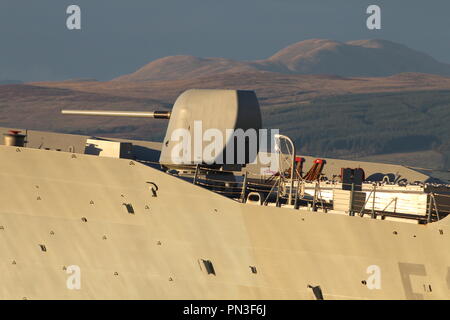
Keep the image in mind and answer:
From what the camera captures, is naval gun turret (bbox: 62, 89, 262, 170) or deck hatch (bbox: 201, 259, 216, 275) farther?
naval gun turret (bbox: 62, 89, 262, 170)

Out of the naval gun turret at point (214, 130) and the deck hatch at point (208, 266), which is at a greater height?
the naval gun turret at point (214, 130)

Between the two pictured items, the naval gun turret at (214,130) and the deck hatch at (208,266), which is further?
the naval gun turret at (214,130)

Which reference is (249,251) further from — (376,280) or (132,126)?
(132,126)

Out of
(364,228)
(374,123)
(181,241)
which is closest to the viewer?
(364,228)

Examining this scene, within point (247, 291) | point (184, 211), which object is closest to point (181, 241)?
point (184, 211)

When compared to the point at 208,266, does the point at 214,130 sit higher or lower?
higher

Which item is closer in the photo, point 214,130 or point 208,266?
point 208,266

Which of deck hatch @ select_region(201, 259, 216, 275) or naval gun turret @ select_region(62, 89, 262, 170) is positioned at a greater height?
naval gun turret @ select_region(62, 89, 262, 170)

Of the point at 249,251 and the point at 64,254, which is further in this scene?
the point at 64,254
